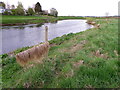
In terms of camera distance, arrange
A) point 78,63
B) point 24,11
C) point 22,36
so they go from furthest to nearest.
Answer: point 24,11 → point 22,36 → point 78,63

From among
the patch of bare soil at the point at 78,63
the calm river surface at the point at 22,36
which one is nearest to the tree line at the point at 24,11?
the calm river surface at the point at 22,36

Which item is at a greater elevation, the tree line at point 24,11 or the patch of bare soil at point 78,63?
the tree line at point 24,11

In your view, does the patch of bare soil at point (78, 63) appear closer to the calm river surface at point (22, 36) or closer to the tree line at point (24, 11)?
the calm river surface at point (22, 36)

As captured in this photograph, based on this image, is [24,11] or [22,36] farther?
[24,11]

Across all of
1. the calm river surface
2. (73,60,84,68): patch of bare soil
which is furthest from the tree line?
(73,60,84,68): patch of bare soil

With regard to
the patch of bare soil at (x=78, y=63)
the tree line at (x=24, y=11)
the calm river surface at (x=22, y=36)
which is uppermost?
the tree line at (x=24, y=11)

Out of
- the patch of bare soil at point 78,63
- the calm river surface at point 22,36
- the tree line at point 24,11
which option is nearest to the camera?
the patch of bare soil at point 78,63

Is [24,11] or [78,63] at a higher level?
[24,11]

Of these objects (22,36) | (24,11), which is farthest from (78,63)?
(24,11)

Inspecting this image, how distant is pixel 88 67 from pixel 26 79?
265cm

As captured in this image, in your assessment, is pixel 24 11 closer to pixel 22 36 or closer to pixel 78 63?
pixel 22 36

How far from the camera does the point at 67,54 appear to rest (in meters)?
6.75

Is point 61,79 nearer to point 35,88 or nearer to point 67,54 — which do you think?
point 35,88

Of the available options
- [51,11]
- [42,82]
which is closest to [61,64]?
[42,82]
